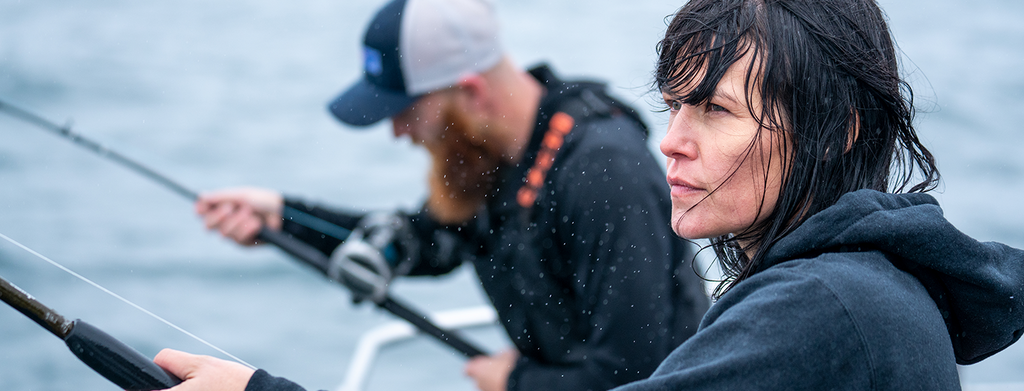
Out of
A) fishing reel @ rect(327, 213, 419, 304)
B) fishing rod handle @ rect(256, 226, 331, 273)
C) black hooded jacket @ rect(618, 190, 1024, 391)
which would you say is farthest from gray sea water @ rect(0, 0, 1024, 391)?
black hooded jacket @ rect(618, 190, 1024, 391)

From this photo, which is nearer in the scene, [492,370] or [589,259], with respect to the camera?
[589,259]

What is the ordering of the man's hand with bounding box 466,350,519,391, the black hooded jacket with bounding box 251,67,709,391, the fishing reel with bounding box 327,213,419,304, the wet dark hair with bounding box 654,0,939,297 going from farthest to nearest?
the fishing reel with bounding box 327,213,419,304, the man's hand with bounding box 466,350,519,391, the black hooded jacket with bounding box 251,67,709,391, the wet dark hair with bounding box 654,0,939,297

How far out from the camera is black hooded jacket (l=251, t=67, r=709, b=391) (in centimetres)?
195

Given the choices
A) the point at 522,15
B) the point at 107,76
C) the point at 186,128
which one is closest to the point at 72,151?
the point at 186,128

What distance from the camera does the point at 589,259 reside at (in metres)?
2.01

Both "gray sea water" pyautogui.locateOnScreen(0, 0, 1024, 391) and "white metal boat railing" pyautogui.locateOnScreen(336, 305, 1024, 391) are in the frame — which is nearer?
"white metal boat railing" pyautogui.locateOnScreen(336, 305, 1024, 391)

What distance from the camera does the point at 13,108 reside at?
8.53ft

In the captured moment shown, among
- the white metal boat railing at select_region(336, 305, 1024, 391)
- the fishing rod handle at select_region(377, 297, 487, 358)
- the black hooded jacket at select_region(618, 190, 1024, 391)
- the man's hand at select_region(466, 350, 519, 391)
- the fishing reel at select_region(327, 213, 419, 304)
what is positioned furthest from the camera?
the white metal boat railing at select_region(336, 305, 1024, 391)

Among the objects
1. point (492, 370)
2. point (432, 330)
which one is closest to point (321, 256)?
point (432, 330)

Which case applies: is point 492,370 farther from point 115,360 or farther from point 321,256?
point 115,360

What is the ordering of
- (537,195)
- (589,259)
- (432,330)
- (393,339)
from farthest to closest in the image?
(393,339)
(432,330)
(537,195)
(589,259)

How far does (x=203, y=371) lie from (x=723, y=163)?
62cm

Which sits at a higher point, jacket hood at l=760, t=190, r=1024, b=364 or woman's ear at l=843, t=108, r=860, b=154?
woman's ear at l=843, t=108, r=860, b=154

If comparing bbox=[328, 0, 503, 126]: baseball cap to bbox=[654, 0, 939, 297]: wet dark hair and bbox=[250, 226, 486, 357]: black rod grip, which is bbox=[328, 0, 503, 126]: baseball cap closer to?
bbox=[250, 226, 486, 357]: black rod grip
